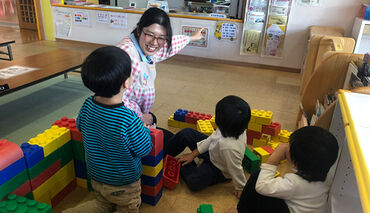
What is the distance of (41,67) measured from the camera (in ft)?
9.84

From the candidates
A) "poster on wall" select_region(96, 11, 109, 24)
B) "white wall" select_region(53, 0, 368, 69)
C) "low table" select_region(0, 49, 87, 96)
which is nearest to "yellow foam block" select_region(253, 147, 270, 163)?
"low table" select_region(0, 49, 87, 96)

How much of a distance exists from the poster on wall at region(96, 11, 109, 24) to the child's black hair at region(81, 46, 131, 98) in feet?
14.8

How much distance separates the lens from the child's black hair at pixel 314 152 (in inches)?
43.3

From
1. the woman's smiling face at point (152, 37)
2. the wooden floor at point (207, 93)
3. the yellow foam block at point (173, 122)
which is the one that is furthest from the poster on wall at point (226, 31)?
the woman's smiling face at point (152, 37)

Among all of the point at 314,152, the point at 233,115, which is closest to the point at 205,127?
the point at 233,115

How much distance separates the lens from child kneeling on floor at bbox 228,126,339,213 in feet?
3.64

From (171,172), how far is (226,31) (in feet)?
11.0

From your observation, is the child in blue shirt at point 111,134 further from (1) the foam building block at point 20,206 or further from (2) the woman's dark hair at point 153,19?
(2) the woman's dark hair at point 153,19

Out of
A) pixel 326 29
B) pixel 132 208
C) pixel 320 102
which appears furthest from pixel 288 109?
pixel 132 208

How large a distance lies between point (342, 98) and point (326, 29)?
3326 millimetres

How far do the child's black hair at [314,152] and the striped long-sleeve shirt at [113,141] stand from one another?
→ 0.68 meters

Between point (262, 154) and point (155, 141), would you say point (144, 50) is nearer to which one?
point (155, 141)

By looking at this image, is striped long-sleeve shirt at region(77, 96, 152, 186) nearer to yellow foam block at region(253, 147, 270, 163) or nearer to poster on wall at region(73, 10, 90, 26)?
yellow foam block at region(253, 147, 270, 163)

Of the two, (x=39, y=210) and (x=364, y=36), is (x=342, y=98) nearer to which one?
(x=39, y=210)
